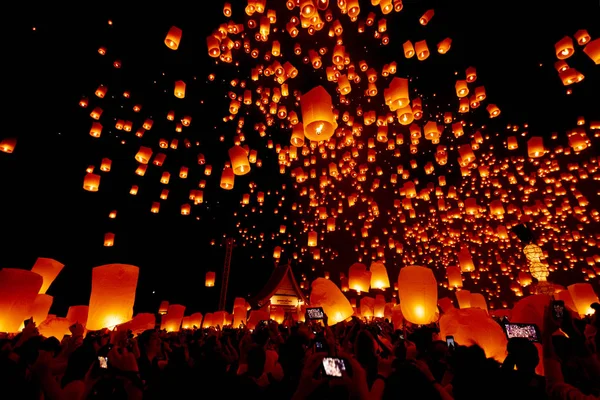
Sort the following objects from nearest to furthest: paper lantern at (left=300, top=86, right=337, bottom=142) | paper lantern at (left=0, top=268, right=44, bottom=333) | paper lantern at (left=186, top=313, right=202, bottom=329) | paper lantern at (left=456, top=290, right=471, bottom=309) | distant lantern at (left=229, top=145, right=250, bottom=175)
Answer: paper lantern at (left=300, top=86, right=337, bottom=142) → paper lantern at (left=0, top=268, right=44, bottom=333) → distant lantern at (left=229, top=145, right=250, bottom=175) → paper lantern at (left=456, top=290, right=471, bottom=309) → paper lantern at (left=186, top=313, right=202, bottom=329)

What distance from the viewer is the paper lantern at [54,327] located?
6355 millimetres

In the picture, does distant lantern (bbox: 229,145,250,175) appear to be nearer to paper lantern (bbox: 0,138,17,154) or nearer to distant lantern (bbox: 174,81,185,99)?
distant lantern (bbox: 174,81,185,99)

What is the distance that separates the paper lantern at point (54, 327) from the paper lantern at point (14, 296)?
2.29 m

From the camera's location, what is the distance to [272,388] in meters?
2.05

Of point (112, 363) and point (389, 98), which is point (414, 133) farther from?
point (112, 363)

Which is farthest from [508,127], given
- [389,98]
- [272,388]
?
[272,388]

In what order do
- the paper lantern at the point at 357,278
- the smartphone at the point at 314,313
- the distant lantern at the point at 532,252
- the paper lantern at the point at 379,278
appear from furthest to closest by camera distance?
the distant lantern at the point at 532,252, the paper lantern at the point at 357,278, the paper lantern at the point at 379,278, the smartphone at the point at 314,313

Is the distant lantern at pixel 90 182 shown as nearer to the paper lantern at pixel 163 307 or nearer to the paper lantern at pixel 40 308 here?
the paper lantern at pixel 40 308

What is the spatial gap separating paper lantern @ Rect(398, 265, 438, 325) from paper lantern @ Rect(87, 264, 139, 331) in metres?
4.10

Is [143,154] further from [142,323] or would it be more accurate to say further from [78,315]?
[142,323]

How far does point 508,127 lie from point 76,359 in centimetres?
1493

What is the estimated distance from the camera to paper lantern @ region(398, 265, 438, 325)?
191 inches

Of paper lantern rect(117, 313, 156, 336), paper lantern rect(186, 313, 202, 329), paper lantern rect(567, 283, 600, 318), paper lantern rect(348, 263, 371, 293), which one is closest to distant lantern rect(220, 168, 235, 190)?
paper lantern rect(117, 313, 156, 336)

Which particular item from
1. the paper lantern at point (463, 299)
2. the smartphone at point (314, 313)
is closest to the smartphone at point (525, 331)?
the smartphone at point (314, 313)
